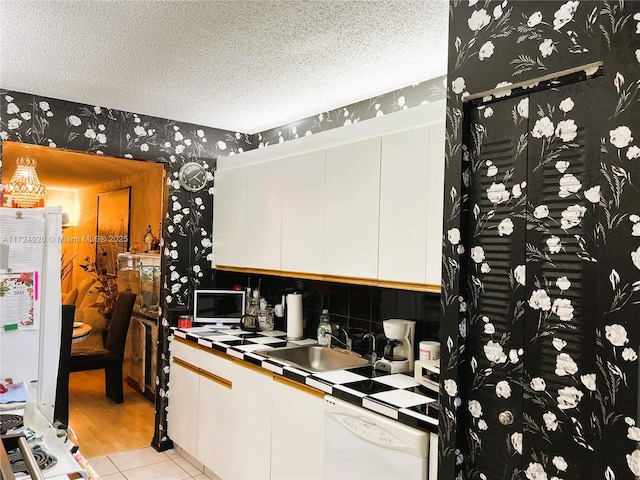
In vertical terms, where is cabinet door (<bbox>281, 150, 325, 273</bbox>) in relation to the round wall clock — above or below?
below

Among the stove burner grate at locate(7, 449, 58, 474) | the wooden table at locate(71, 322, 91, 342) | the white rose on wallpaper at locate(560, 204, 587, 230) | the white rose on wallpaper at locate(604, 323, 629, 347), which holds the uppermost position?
the white rose on wallpaper at locate(560, 204, 587, 230)

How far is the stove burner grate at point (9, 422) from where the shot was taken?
1728 millimetres

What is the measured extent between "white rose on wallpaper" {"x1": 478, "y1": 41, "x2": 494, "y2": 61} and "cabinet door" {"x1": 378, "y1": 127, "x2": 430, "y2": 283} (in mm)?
583

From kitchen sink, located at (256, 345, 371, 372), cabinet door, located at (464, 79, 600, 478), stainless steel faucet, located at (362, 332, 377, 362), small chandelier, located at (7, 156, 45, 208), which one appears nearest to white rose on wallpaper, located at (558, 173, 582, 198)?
cabinet door, located at (464, 79, 600, 478)

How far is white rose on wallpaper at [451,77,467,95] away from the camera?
1.90 m

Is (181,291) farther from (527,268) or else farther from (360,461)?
(527,268)

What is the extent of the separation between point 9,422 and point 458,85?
2.02 metres

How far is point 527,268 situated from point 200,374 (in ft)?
8.24

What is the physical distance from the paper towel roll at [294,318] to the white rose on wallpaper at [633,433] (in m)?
2.32

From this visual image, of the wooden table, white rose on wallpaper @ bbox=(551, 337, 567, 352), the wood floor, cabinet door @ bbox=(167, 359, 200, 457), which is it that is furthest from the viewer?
the wooden table

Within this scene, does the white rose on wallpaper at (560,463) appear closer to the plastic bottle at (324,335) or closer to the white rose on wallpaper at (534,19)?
the white rose on wallpaper at (534,19)

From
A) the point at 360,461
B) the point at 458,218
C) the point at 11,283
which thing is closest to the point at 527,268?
the point at 458,218

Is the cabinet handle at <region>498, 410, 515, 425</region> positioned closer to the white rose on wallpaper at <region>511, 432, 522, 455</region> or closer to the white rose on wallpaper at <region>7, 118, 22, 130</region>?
the white rose on wallpaper at <region>511, 432, 522, 455</region>

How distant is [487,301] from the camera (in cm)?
184
